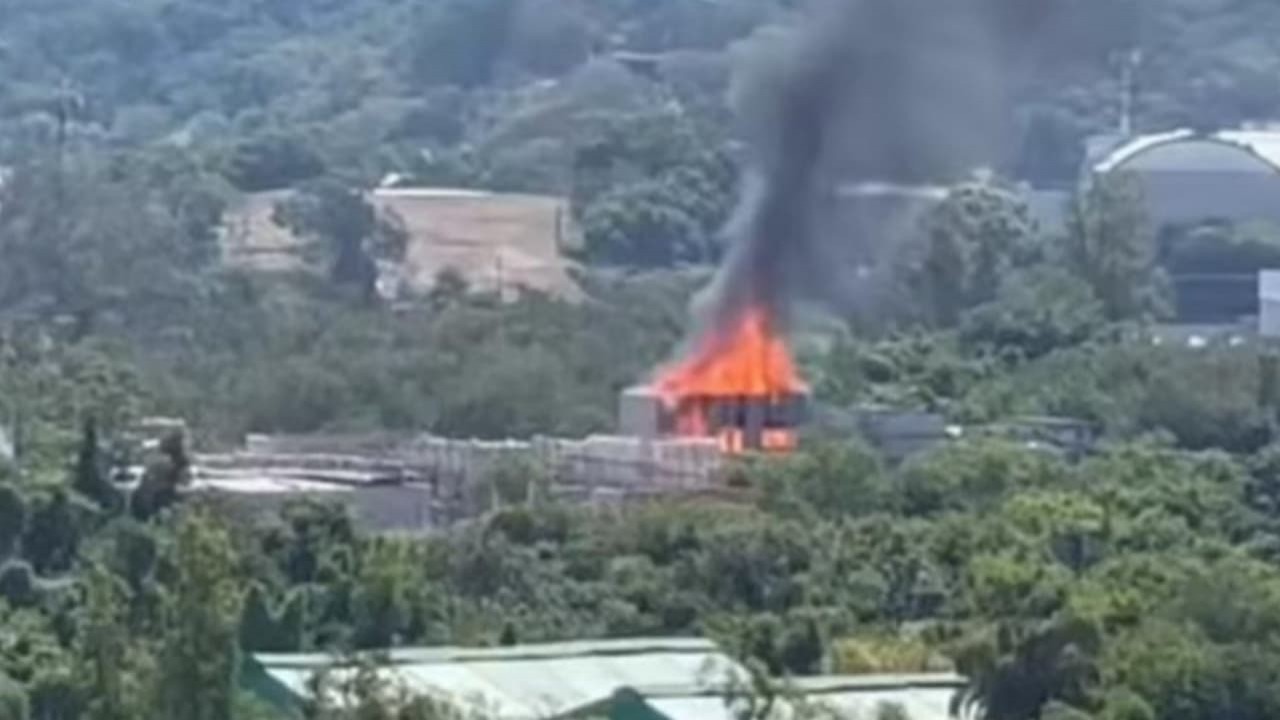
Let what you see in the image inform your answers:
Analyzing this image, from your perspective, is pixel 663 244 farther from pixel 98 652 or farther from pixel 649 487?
pixel 98 652

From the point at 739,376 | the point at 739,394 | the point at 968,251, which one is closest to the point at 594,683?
the point at 739,376

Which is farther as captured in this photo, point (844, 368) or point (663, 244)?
point (663, 244)

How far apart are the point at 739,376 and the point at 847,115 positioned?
3.31 meters

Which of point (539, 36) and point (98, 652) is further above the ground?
point (539, 36)

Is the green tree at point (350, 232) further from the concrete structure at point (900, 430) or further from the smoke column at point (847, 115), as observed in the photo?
the smoke column at point (847, 115)

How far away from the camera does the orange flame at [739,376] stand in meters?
44.9

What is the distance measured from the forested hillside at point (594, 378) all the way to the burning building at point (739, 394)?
2.13 ft

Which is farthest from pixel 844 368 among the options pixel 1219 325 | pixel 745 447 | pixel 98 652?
pixel 98 652

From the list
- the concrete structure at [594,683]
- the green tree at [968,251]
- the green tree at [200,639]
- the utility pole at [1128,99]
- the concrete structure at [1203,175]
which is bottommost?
the concrete structure at [594,683]

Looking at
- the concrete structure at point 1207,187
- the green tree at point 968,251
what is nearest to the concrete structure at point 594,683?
the green tree at point 968,251

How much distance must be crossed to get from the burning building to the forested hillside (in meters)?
0.65

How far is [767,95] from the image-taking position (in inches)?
1720

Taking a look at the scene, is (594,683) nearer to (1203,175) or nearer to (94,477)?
(94,477)

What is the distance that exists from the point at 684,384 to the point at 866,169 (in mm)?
4018
